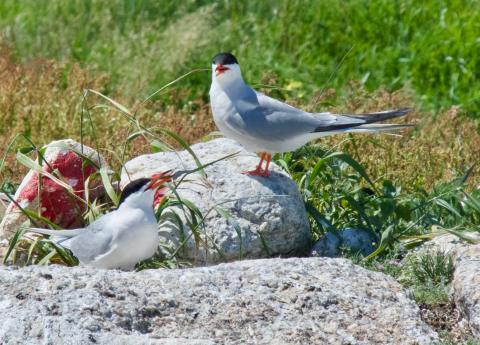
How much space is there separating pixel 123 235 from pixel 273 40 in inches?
169

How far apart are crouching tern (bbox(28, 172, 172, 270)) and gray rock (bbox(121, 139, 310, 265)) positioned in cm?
29

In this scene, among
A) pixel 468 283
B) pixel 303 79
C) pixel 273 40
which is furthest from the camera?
pixel 273 40

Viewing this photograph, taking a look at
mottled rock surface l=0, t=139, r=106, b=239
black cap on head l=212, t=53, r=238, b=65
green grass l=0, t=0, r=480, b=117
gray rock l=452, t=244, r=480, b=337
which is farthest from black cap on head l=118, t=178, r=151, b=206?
green grass l=0, t=0, r=480, b=117

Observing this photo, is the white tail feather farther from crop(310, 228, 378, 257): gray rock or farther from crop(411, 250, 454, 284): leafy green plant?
crop(411, 250, 454, 284): leafy green plant

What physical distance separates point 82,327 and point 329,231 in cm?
182

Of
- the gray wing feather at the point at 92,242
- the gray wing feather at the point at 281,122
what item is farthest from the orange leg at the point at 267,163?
the gray wing feather at the point at 92,242

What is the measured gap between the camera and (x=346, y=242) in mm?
5191

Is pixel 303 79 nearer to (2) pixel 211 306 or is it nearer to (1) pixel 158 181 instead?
(1) pixel 158 181

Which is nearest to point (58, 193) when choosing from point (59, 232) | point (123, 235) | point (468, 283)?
point (59, 232)

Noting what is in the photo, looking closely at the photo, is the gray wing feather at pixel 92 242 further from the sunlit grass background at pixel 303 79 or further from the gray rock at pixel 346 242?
the gray rock at pixel 346 242

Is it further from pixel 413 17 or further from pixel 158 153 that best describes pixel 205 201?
pixel 413 17

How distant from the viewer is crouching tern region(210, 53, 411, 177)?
523cm

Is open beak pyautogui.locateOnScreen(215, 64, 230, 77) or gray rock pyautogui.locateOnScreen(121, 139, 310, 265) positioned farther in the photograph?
open beak pyautogui.locateOnScreen(215, 64, 230, 77)

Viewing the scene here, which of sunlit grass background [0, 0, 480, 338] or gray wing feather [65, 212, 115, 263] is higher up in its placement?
gray wing feather [65, 212, 115, 263]
